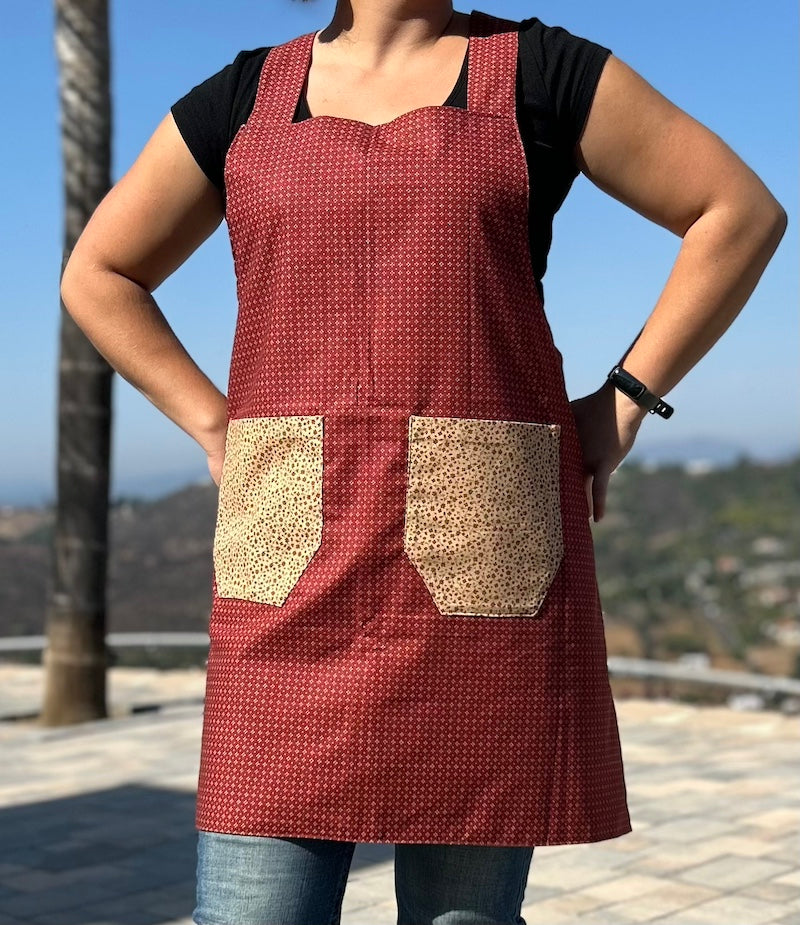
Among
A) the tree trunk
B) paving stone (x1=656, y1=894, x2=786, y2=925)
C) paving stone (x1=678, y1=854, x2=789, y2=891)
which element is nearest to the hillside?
the tree trunk

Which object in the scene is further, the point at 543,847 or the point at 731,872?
the point at 731,872

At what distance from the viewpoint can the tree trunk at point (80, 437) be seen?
23.5 ft

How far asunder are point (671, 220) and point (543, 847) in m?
2.56

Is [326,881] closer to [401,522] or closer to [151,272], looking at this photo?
[401,522]

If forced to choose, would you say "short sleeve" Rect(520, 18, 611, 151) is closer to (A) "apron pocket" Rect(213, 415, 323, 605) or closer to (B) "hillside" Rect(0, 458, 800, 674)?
(A) "apron pocket" Rect(213, 415, 323, 605)

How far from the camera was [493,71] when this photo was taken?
178 centimetres

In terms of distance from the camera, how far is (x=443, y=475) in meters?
1.67

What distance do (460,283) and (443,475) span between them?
231mm

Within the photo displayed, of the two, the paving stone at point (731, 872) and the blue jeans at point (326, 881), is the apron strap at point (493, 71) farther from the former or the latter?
the paving stone at point (731, 872)

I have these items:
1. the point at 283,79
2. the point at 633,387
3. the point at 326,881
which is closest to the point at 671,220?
the point at 633,387

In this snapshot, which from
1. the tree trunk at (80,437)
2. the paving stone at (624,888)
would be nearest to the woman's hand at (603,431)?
the paving stone at (624,888)

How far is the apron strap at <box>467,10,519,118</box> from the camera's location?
175 cm

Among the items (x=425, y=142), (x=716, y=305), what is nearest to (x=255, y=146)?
(x=425, y=142)

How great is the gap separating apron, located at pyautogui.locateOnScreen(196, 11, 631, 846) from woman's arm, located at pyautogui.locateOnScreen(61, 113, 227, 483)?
0.16 metres
